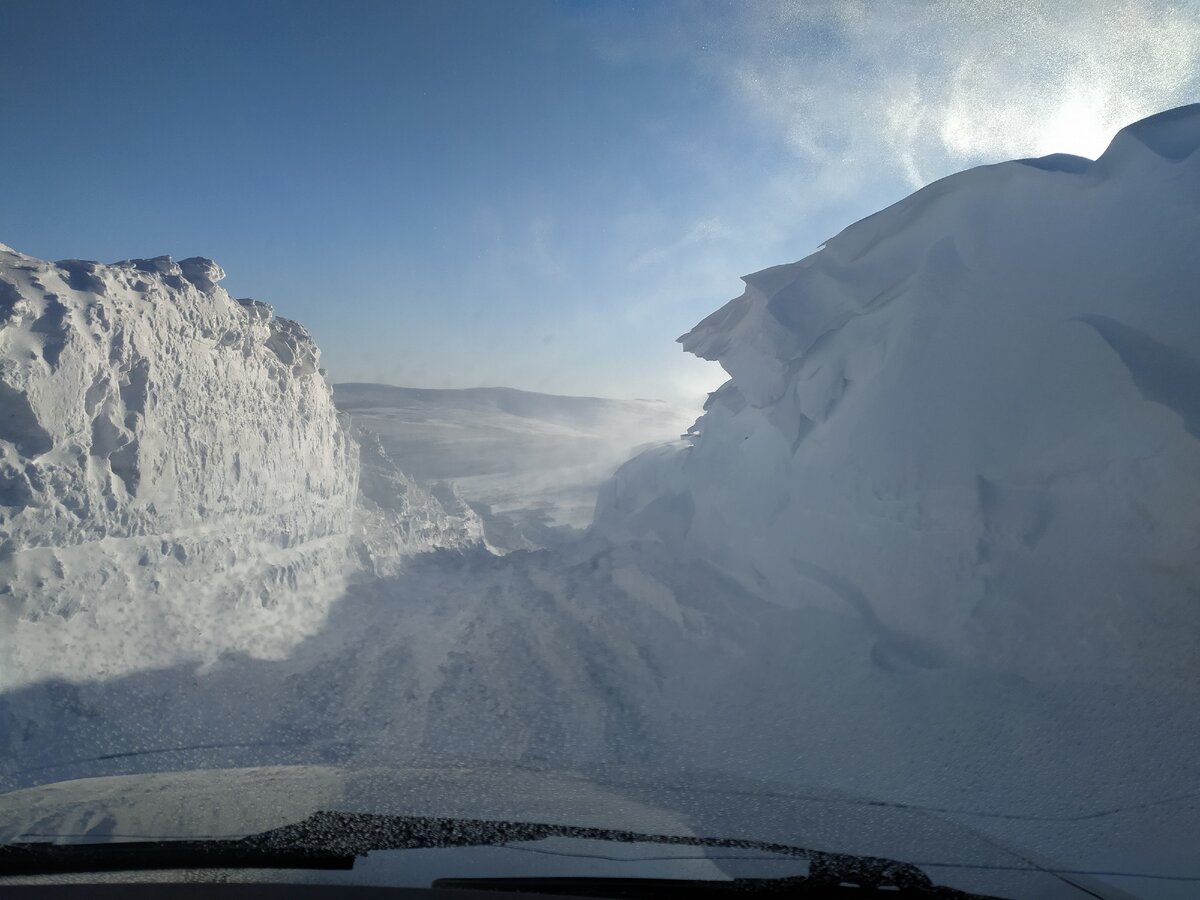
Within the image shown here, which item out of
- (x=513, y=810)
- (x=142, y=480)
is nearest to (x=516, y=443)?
(x=142, y=480)

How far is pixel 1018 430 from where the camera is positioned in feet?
21.5

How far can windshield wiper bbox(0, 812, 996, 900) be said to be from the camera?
240cm

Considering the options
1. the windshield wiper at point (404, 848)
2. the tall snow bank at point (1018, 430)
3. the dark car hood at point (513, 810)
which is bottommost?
the dark car hood at point (513, 810)

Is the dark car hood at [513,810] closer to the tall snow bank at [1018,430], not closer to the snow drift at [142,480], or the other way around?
the tall snow bank at [1018,430]

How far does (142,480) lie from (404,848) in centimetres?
640

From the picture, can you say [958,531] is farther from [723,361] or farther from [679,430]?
[679,430]

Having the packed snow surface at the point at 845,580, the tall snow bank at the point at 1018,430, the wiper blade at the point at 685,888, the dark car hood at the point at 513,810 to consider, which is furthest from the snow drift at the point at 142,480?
the tall snow bank at the point at 1018,430

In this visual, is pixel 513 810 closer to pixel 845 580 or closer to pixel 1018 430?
pixel 1018 430

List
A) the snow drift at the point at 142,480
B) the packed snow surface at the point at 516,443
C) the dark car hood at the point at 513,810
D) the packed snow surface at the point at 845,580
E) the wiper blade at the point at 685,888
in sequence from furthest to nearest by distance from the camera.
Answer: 1. the packed snow surface at the point at 516,443
2. the snow drift at the point at 142,480
3. the packed snow surface at the point at 845,580
4. the dark car hood at the point at 513,810
5. the wiper blade at the point at 685,888

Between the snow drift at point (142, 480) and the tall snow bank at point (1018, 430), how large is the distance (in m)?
6.43

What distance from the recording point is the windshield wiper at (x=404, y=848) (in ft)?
7.86

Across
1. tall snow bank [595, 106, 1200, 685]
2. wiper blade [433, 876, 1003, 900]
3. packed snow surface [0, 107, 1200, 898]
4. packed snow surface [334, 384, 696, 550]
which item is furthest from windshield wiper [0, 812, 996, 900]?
packed snow surface [334, 384, 696, 550]

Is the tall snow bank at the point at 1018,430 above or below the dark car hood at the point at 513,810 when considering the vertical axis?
above

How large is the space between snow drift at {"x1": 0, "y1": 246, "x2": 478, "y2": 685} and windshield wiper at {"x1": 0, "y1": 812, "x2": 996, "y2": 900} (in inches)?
153
